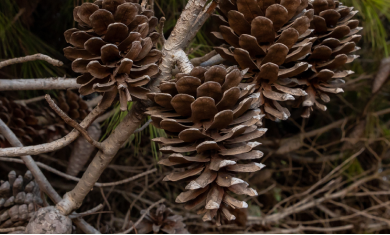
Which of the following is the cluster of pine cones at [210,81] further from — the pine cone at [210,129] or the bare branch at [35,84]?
the bare branch at [35,84]

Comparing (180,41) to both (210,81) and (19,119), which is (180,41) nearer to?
(210,81)

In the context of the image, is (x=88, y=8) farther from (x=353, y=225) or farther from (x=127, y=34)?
(x=353, y=225)

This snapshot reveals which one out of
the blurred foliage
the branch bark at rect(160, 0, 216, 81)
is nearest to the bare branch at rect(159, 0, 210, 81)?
the branch bark at rect(160, 0, 216, 81)

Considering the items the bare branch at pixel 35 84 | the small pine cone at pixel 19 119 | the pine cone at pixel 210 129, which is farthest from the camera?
the small pine cone at pixel 19 119

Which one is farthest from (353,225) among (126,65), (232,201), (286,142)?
(126,65)

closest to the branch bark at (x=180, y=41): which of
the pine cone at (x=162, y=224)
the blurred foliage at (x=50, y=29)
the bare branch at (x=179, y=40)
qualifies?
the bare branch at (x=179, y=40)

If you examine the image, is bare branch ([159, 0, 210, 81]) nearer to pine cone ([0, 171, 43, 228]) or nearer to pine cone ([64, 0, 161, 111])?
pine cone ([64, 0, 161, 111])
